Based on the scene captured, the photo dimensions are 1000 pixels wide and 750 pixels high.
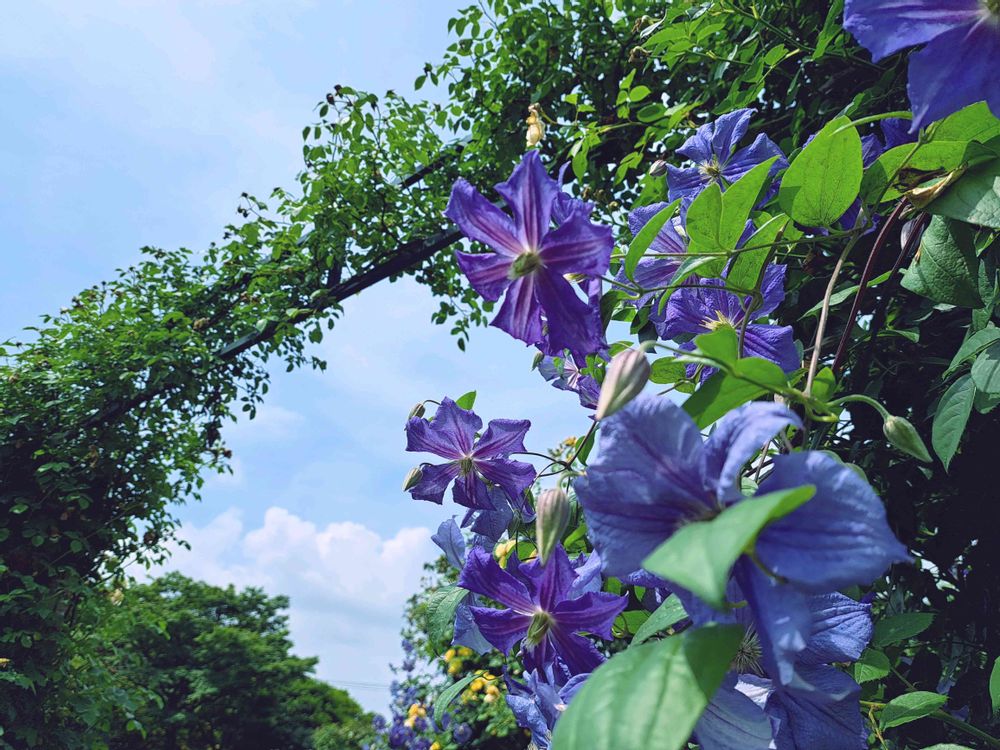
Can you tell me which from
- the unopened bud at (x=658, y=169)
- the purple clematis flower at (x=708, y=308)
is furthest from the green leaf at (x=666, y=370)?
the unopened bud at (x=658, y=169)

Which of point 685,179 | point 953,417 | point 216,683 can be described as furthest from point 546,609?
point 216,683

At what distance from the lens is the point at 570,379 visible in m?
0.84

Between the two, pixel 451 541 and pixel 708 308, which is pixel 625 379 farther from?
pixel 451 541

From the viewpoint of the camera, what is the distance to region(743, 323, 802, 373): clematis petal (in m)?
0.56

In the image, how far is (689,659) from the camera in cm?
26

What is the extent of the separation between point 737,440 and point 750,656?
255mm

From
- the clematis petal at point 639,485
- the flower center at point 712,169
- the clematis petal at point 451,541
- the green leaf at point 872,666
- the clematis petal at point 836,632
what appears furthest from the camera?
the flower center at point 712,169

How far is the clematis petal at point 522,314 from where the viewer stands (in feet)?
1.66

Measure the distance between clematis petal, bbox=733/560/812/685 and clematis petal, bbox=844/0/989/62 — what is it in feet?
0.82

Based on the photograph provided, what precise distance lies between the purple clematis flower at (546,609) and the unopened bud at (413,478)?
0.16 meters

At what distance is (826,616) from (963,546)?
2.25 ft

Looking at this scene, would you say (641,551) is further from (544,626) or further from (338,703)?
(338,703)

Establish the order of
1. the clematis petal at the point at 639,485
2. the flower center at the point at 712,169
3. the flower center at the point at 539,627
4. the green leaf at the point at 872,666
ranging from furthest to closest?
1. the flower center at the point at 712,169
2. the green leaf at the point at 872,666
3. the flower center at the point at 539,627
4. the clematis petal at the point at 639,485

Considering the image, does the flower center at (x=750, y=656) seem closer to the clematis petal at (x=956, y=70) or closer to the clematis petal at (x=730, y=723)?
the clematis petal at (x=730, y=723)
